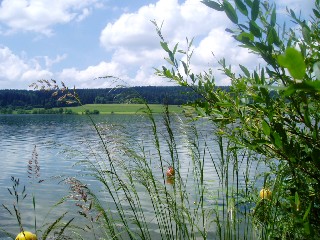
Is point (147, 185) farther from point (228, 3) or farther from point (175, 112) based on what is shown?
point (228, 3)

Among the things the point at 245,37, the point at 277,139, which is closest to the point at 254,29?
the point at 245,37

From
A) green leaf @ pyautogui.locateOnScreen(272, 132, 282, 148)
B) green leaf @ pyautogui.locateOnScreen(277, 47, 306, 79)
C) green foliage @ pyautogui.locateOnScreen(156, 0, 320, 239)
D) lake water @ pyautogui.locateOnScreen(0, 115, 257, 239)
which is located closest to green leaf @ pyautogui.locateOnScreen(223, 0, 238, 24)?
green foliage @ pyautogui.locateOnScreen(156, 0, 320, 239)

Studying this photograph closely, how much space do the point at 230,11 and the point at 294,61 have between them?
2.04 feet

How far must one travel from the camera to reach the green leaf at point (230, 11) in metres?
1.31

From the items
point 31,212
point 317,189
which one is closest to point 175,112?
point 317,189

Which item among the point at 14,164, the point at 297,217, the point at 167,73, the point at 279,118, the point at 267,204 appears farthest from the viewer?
the point at 14,164

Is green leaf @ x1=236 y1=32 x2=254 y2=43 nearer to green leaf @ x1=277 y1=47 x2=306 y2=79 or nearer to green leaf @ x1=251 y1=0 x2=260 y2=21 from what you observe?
green leaf @ x1=251 y1=0 x2=260 y2=21

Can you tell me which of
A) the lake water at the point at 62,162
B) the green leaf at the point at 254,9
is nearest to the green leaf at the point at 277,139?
the green leaf at the point at 254,9

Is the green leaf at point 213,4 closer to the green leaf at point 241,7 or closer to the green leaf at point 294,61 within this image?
the green leaf at point 241,7

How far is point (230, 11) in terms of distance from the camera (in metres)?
1.33

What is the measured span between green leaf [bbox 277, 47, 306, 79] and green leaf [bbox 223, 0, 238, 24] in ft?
1.91

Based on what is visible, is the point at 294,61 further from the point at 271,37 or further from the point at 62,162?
the point at 62,162

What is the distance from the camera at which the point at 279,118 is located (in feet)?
5.54

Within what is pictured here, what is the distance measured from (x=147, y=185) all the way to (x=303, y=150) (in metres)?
1.78
